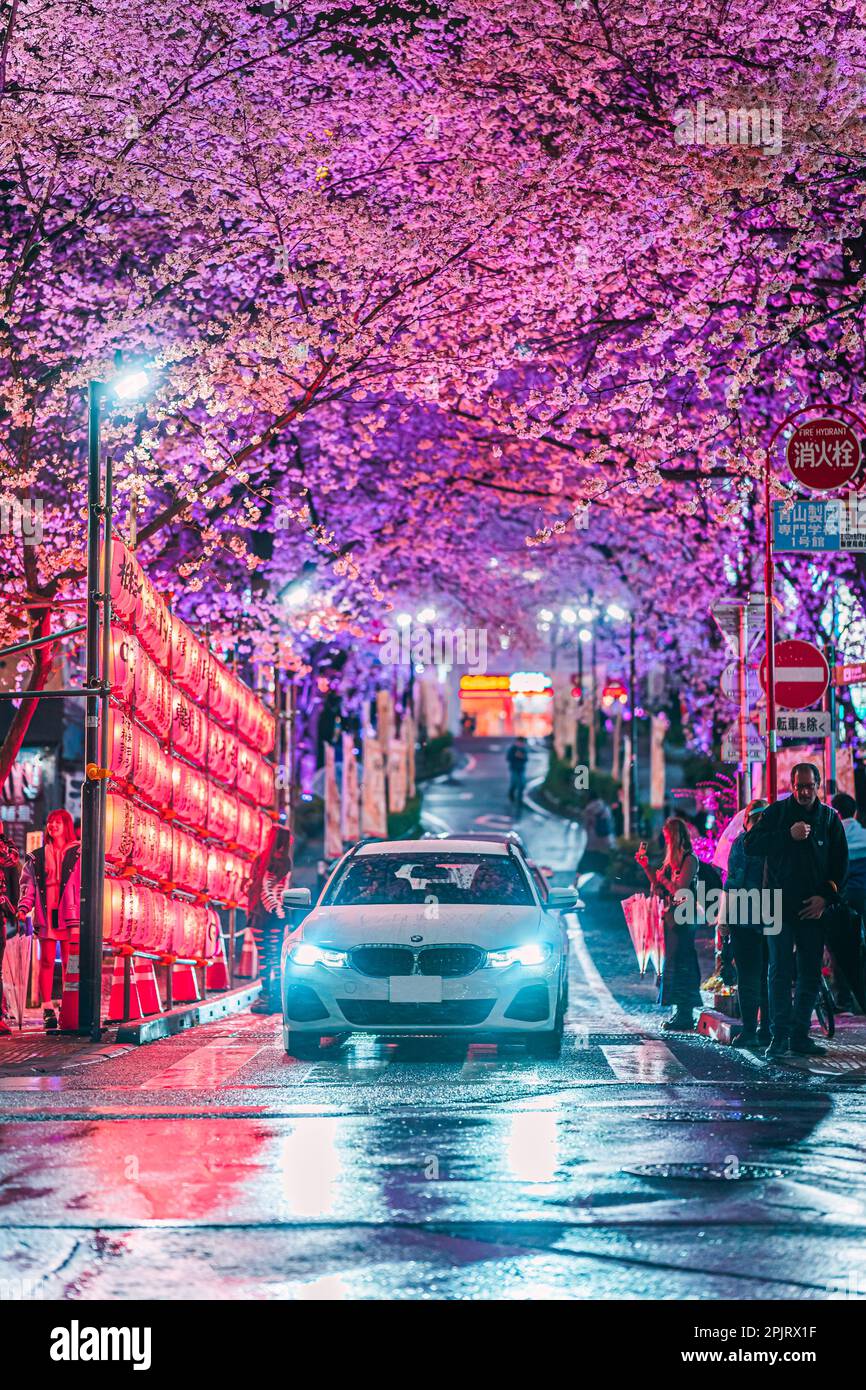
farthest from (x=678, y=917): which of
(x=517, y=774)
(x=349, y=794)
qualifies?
(x=517, y=774)

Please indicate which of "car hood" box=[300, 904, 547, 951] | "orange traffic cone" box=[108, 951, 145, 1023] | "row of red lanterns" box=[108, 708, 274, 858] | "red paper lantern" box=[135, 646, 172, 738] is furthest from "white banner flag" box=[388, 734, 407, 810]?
"car hood" box=[300, 904, 547, 951]

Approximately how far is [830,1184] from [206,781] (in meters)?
14.2

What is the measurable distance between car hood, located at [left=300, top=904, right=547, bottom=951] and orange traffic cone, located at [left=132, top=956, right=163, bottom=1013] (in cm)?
446

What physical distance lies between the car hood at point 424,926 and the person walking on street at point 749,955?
1.63 metres

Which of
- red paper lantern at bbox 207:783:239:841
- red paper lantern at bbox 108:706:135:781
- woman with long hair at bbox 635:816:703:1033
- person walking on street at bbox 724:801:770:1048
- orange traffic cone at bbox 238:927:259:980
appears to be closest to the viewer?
person walking on street at bbox 724:801:770:1048

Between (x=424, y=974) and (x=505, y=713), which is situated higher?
(x=505, y=713)

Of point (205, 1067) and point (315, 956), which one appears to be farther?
point (205, 1067)

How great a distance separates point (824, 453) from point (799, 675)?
208 cm

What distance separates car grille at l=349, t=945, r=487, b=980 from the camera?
12.9 meters

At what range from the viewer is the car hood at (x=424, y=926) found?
42.7 feet

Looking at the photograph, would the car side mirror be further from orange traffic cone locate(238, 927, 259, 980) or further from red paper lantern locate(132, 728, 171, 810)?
orange traffic cone locate(238, 927, 259, 980)

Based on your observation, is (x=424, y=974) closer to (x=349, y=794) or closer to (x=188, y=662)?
(x=188, y=662)

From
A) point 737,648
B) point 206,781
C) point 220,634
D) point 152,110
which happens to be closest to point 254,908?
point 206,781

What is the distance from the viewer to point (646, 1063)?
44.1 ft
